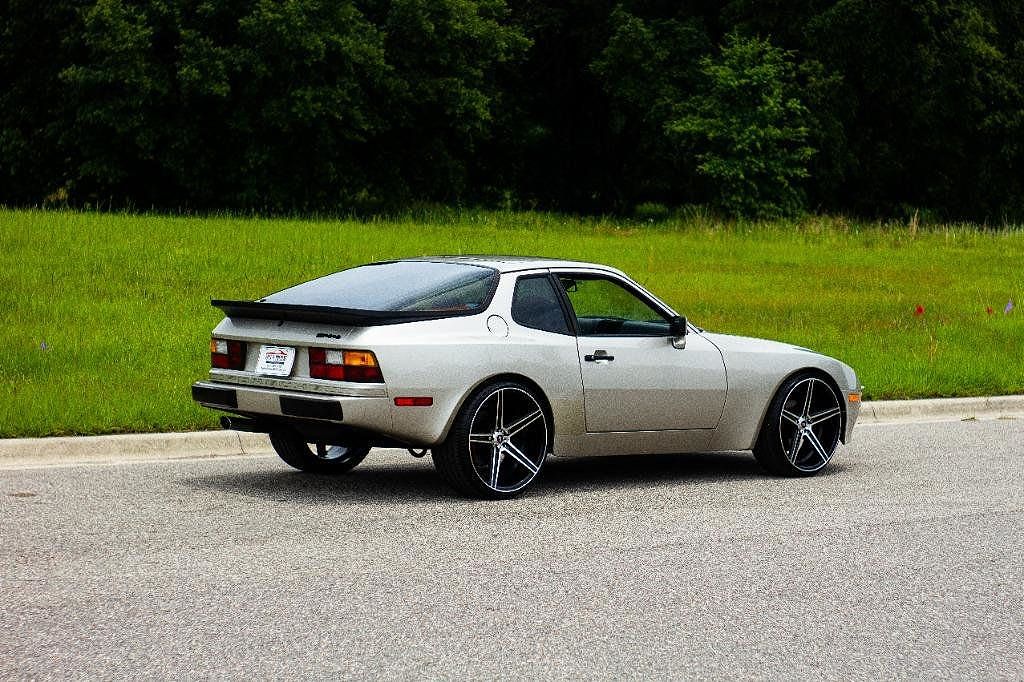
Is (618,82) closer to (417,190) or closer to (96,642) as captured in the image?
(417,190)

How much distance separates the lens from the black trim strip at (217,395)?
9.03 meters

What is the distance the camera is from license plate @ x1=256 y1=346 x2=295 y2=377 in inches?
346

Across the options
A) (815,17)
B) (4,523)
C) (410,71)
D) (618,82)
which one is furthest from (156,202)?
(4,523)

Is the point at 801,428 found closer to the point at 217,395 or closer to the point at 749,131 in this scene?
the point at 217,395

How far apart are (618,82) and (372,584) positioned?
167 feet

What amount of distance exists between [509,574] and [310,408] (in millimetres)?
2081

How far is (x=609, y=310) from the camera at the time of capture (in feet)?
32.5

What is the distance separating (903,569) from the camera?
23.7 ft

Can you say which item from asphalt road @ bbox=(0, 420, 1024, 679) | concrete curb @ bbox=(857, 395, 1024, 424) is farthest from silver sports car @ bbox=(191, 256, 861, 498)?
concrete curb @ bbox=(857, 395, 1024, 424)

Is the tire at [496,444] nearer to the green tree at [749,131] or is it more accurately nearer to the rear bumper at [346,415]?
the rear bumper at [346,415]

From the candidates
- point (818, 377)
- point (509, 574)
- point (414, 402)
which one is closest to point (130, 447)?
point (414, 402)

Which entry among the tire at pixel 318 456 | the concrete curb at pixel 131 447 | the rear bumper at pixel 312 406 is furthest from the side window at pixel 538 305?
the concrete curb at pixel 131 447

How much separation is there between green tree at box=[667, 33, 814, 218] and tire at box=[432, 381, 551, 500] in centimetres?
3904

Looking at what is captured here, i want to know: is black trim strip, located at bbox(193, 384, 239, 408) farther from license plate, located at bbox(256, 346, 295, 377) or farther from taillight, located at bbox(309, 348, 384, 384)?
taillight, located at bbox(309, 348, 384, 384)
